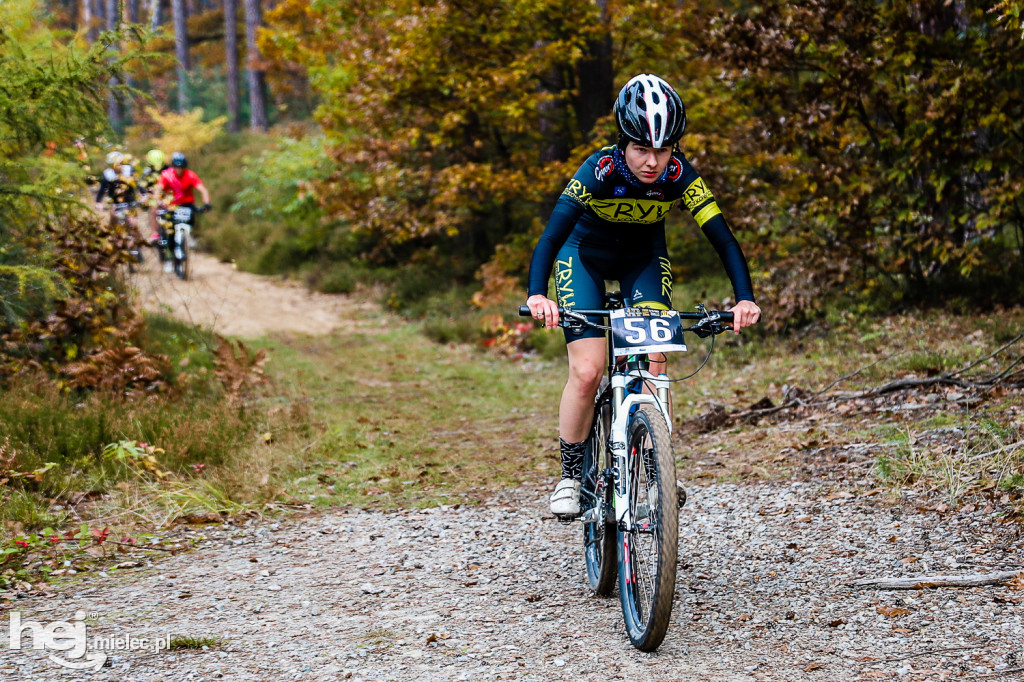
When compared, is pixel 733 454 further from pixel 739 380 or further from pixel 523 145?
pixel 523 145

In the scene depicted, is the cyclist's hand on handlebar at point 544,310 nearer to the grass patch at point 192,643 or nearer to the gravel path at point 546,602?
the gravel path at point 546,602

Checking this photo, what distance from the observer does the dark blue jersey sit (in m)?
3.71

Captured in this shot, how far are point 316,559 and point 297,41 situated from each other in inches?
474

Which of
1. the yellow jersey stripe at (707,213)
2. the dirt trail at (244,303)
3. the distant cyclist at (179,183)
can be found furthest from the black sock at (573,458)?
the distant cyclist at (179,183)

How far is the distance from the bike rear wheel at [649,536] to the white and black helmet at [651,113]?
113cm

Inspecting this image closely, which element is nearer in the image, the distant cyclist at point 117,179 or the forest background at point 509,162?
the forest background at point 509,162

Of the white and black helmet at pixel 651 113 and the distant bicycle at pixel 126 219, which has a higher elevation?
the white and black helmet at pixel 651 113

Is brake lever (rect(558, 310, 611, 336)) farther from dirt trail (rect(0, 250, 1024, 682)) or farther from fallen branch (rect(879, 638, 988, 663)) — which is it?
fallen branch (rect(879, 638, 988, 663))

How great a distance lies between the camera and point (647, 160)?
3697 mm

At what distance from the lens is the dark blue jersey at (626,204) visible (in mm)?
3713

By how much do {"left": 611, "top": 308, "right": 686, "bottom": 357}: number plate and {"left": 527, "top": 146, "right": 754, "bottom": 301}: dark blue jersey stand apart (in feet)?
1.22

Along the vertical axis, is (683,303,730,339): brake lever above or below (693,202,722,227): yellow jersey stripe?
below

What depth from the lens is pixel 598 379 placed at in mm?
3840

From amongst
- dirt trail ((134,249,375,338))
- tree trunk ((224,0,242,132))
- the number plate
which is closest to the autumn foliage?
dirt trail ((134,249,375,338))
